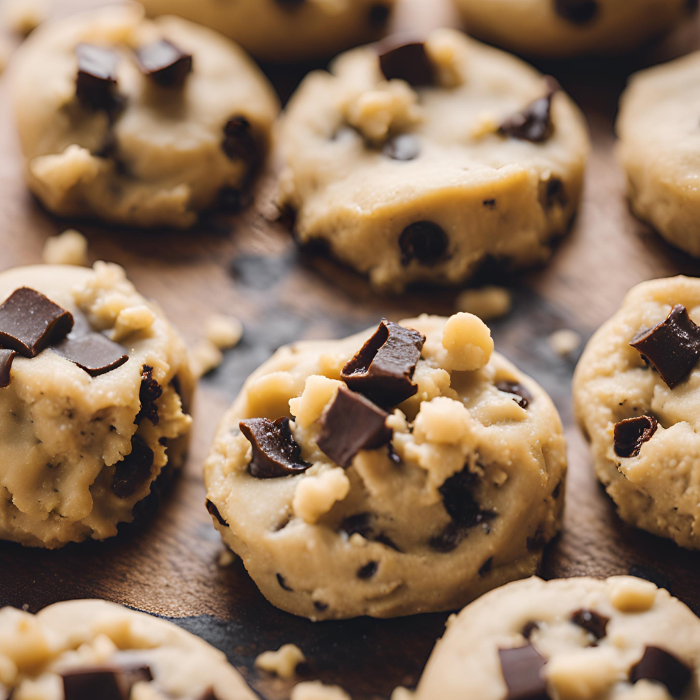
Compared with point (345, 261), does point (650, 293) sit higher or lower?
higher

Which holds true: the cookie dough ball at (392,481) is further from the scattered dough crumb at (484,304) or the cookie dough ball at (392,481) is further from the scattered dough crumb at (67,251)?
the scattered dough crumb at (67,251)

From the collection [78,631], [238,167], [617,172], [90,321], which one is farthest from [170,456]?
[617,172]

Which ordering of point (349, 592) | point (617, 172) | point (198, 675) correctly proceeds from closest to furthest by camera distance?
1. point (198, 675)
2. point (349, 592)
3. point (617, 172)

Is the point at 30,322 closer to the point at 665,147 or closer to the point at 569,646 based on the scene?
the point at 569,646

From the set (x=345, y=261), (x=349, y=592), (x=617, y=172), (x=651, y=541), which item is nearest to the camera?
(x=349, y=592)

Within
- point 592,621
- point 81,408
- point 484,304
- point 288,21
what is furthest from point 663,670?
point 288,21

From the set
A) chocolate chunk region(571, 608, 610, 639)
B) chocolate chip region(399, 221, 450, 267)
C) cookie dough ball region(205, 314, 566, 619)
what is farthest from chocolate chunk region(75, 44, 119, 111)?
chocolate chunk region(571, 608, 610, 639)

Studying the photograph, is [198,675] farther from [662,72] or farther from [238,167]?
[662,72]
